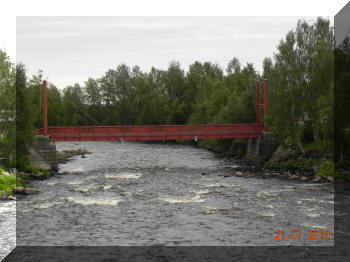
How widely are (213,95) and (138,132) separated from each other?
2924cm

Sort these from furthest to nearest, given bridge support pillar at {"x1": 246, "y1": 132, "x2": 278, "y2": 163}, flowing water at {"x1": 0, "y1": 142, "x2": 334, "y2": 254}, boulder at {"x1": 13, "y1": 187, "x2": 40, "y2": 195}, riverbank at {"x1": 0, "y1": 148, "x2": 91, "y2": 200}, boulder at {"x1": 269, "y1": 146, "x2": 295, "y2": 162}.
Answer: bridge support pillar at {"x1": 246, "y1": 132, "x2": 278, "y2": 163}
boulder at {"x1": 269, "y1": 146, "x2": 295, "y2": 162}
boulder at {"x1": 13, "y1": 187, "x2": 40, "y2": 195}
riverbank at {"x1": 0, "y1": 148, "x2": 91, "y2": 200}
flowing water at {"x1": 0, "y1": 142, "x2": 334, "y2": 254}

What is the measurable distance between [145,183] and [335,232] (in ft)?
57.9

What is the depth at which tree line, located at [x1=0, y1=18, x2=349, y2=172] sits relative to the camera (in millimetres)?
39312

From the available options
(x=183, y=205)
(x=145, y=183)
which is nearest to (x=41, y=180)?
(x=145, y=183)

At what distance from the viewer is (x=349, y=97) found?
37.2 m

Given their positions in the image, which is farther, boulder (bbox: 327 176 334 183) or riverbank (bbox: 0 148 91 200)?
boulder (bbox: 327 176 334 183)

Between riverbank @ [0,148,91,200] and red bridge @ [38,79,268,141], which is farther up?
red bridge @ [38,79,268,141]

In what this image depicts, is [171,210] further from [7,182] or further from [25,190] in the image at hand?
[7,182]
